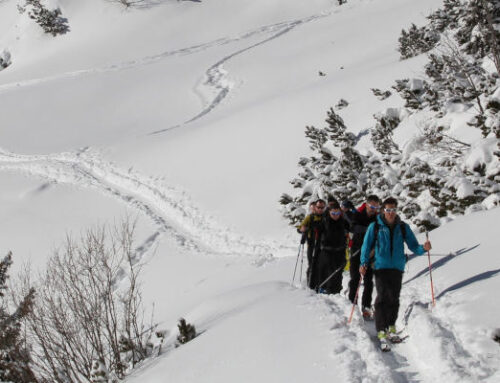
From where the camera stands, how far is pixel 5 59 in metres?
50.1

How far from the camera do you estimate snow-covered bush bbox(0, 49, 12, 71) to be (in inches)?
1953

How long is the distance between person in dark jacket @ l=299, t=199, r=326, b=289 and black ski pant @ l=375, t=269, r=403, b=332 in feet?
7.84

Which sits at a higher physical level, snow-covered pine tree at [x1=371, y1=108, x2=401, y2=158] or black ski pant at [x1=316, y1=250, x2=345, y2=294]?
snow-covered pine tree at [x1=371, y1=108, x2=401, y2=158]

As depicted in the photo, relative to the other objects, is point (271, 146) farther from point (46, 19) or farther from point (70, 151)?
point (46, 19)

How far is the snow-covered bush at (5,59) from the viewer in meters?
49.6

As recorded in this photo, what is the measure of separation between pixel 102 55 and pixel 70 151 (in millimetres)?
20044

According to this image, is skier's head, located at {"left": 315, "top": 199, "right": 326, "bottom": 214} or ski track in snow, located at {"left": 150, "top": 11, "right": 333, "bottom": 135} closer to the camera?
skier's head, located at {"left": 315, "top": 199, "right": 326, "bottom": 214}

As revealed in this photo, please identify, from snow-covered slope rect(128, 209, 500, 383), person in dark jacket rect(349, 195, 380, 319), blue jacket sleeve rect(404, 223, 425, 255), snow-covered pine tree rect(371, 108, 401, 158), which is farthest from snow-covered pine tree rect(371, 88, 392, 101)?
blue jacket sleeve rect(404, 223, 425, 255)

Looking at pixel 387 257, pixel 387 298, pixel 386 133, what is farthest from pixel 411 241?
pixel 386 133

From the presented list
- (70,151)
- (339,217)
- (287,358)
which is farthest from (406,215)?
(70,151)

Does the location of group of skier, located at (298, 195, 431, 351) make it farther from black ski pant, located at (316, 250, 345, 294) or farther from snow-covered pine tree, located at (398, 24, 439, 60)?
snow-covered pine tree, located at (398, 24, 439, 60)

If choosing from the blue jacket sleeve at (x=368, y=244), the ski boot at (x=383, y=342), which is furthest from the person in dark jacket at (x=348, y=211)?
the ski boot at (x=383, y=342)

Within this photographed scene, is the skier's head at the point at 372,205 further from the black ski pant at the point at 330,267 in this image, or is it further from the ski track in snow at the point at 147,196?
the ski track in snow at the point at 147,196

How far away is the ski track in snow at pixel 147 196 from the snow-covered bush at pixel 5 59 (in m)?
26.1
